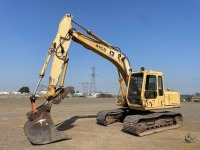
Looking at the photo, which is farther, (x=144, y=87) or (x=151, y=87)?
(x=151, y=87)

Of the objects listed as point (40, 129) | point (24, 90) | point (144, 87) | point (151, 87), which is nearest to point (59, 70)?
point (40, 129)

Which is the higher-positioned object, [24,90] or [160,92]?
[24,90]

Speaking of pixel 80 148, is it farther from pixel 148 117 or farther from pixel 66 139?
pixel 148 117

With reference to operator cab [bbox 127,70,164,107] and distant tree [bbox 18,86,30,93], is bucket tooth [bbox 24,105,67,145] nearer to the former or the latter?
operator cab [bbox 127,70,164,107]

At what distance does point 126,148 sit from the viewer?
10.1 metres

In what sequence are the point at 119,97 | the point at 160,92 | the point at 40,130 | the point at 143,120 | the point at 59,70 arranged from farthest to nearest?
the point at 119,97 → the point at 160,92 → the point at 143,120 → the point at 59,70 → the point at 40,130

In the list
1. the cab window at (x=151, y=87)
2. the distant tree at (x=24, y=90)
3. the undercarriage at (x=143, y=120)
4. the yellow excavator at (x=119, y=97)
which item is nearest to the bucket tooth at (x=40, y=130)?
the yellow excavator at (x=119, y=97)

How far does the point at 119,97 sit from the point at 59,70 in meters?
4.95

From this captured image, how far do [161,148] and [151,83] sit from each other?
4.77m

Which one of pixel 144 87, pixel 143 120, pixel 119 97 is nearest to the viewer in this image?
pixel 143 120

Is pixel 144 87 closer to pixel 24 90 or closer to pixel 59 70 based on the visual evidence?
pixel 59 70

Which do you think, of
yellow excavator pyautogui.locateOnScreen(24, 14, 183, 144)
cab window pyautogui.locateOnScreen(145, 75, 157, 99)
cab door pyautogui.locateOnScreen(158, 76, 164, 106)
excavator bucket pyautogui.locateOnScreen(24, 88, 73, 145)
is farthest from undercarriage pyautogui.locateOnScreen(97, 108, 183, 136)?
excavator bucket pyautogui.locateOnScreen(24, 88, 73, 145)

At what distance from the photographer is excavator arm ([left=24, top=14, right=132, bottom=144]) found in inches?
416

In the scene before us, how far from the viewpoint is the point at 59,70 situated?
12.1 metres
